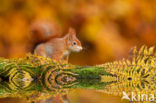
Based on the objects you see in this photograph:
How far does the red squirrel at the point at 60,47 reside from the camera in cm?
301

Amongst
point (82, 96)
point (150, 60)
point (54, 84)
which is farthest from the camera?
point (150, 60)

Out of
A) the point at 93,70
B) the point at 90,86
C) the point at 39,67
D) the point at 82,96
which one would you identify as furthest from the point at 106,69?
the point at 82,96

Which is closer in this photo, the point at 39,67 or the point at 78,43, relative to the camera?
the point at 39,67

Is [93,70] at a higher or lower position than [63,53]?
lower

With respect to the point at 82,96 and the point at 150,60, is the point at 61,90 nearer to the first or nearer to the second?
the point at 82,96

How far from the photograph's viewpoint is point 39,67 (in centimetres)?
254

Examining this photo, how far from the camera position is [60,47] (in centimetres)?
304

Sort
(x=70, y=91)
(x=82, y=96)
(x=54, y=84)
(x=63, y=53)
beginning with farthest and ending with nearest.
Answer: (x=63, y=53)
(x=54, y=84)
(x=70, y=91)
(x=82, y=96)

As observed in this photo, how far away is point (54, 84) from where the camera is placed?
7.88 ft

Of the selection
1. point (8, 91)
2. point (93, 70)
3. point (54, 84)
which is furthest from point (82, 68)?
point (8, 91)

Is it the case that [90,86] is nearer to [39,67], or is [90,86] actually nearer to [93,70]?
[93,70]

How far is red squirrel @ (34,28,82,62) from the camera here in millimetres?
3008

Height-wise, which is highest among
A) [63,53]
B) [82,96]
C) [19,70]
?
[63,53]

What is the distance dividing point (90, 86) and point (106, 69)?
34 centimetres
